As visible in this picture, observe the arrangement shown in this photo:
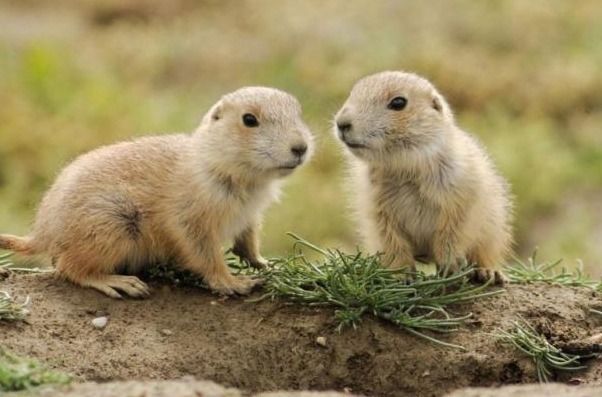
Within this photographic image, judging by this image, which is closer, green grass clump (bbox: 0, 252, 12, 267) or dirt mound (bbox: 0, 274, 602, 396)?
dirt mound (bbox: 0, 274, 602, 396)

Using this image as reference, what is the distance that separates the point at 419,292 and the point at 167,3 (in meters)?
14.6

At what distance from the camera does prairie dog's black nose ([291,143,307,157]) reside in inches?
266

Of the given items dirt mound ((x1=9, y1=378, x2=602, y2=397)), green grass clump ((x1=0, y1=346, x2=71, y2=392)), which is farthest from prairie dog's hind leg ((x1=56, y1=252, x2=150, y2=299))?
dirt mound ((x1=9, y1=378, x2=602, y2=397))

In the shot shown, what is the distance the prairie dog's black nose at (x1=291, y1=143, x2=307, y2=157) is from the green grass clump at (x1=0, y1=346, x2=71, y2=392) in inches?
75.1

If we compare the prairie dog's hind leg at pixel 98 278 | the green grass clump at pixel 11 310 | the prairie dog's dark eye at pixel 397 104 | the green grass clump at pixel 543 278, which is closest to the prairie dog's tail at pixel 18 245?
the prairie dog's hind leg at pixel 98 278

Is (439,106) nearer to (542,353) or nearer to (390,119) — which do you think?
(390,119)

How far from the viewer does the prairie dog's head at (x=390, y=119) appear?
6.89m

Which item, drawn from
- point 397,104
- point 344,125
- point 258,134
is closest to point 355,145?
point 344,125

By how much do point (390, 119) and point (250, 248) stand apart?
1211 mm

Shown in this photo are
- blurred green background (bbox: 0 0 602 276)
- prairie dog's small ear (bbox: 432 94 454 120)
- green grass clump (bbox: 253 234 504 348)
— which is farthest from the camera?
blurred green background (bbox: 0 0 602 276)

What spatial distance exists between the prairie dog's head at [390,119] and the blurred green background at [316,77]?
15.4 feet

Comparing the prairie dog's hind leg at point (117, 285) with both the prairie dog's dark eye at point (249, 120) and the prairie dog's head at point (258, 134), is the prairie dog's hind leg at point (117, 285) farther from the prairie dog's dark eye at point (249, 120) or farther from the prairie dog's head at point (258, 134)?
the prairie dog's dark eye at point (249, 120)

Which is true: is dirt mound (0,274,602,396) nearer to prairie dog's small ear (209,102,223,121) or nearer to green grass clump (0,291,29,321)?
green grass clump (0,291,29,321)

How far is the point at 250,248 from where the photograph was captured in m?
7.39
